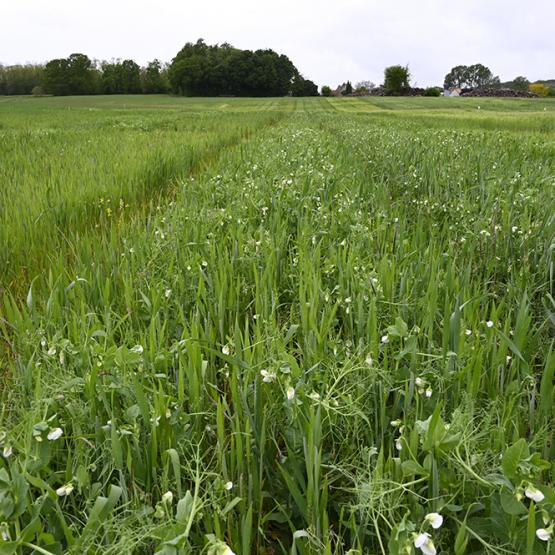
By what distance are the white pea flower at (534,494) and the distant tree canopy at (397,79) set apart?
322ft

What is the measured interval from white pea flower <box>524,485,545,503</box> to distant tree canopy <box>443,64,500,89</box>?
159 m

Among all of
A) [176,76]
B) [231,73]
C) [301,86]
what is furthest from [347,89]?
[176,76]

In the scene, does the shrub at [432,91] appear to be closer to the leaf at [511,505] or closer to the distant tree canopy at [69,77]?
the distant tree canopy at [69,77]

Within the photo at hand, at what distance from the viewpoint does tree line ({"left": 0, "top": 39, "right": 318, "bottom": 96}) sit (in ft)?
288

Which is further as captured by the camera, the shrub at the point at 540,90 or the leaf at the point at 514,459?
the shrub at the point at 540,90

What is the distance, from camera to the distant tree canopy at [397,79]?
89375mm

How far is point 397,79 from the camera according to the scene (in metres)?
89.8

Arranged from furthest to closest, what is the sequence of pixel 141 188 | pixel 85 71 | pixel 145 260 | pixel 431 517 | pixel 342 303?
pixel 85 71
pixel 141 188
pixel 145 260
pixel 342 303
pixel 431 517

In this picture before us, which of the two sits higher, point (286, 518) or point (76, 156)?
point (76, 156)

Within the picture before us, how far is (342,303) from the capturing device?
2100 mm

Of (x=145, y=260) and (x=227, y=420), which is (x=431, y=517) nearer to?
(x=227, y=420)

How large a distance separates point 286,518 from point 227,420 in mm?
416

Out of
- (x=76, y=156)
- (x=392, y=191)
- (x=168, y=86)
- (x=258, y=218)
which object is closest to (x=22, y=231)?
(x=258, y=218)

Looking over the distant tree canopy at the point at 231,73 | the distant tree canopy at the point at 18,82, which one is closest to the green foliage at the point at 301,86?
the distant tree canopy at the point at 231,73
